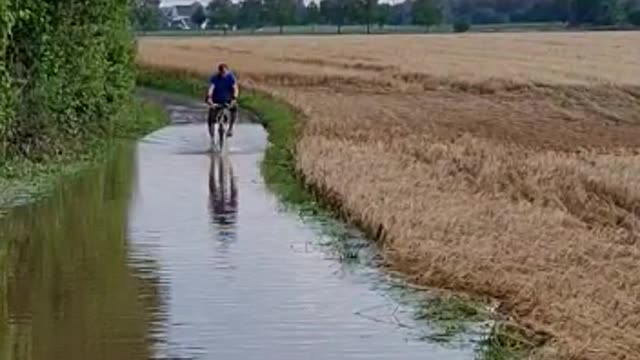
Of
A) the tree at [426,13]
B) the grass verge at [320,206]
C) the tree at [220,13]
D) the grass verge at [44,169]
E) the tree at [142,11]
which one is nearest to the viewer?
the grass verge at [320,206]

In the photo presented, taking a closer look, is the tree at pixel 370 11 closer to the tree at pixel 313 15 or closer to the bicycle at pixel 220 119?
the tree at pixel 313 15

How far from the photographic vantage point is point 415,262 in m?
13.5

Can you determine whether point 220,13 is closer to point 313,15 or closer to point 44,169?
point 313,15

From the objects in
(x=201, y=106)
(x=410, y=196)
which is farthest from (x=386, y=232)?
(x=201, y=106)

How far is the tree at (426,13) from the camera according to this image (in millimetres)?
159250

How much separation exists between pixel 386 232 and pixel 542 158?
38.1 ft

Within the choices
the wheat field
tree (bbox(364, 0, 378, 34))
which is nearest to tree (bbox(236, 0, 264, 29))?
tree (bbox(364, 0, 378, 34))

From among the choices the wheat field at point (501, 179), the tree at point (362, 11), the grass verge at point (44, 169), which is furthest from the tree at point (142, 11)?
the tree at point (362, 11)

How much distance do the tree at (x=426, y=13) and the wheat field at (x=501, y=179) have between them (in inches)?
3904

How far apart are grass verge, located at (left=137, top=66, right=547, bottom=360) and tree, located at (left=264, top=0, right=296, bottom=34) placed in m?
111

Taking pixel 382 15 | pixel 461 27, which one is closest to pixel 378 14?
pixel 382 15

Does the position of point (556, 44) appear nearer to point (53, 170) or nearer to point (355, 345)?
point (53, 170)

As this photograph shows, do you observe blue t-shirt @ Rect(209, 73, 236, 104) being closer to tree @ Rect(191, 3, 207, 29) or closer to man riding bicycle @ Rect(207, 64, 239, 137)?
man riding bicycle @ Rect(207, 64, 239, 137)

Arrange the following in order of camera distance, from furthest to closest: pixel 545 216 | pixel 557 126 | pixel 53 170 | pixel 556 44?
pixel 556 44, pixel 557 126, pixel 53 170, pixel 545 216
